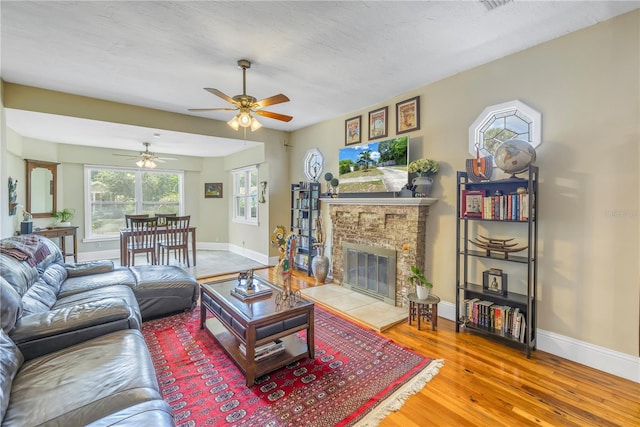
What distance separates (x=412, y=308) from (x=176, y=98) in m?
3.95

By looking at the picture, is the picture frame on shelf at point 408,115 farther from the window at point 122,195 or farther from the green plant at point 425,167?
the window at point 122,195

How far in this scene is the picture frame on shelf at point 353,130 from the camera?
14.3ft

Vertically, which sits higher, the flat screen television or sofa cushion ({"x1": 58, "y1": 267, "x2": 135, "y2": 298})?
the flat screen television

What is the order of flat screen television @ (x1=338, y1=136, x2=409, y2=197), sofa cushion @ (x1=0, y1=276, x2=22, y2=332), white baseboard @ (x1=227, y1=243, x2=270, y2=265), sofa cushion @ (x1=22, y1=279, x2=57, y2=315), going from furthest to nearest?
white baseboard @ (x1=227, y1=243, x2=270, y2=265) < flat screen television @ (x1=338, y1=136, x2=409, y2=197) < sofa cushion @ (x1=22, y1=279, x2=57, y2=315) < sofa cushion @ (x1=0, y1=276, x2=22, y2=332)

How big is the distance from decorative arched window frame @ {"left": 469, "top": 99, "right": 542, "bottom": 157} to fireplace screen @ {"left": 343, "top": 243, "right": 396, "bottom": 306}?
155cm

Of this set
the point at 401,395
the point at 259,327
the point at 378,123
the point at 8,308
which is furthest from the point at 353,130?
the point at 8,308

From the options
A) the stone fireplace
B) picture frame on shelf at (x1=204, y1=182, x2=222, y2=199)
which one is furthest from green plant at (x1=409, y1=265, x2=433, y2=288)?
picture frame on shelf at (x1=204, y1=182, x2=222, y2=199)

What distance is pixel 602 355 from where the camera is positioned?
2309 millimetres

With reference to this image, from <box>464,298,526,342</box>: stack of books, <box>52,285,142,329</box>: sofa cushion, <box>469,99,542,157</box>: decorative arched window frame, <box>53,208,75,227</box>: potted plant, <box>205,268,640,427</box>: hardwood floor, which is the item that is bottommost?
<box>205,268,640,427</box>: hardwood floor

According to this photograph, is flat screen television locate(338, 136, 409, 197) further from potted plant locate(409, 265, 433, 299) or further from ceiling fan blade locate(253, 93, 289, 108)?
ceiling fan blade locate(253, 93, 289, 108)

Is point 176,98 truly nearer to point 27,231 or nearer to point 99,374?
point 27,231

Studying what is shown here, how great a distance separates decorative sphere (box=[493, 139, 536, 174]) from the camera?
2451 mm

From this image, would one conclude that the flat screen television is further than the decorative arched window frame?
Yes

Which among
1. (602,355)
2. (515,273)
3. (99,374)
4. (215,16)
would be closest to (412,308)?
(515,273)
